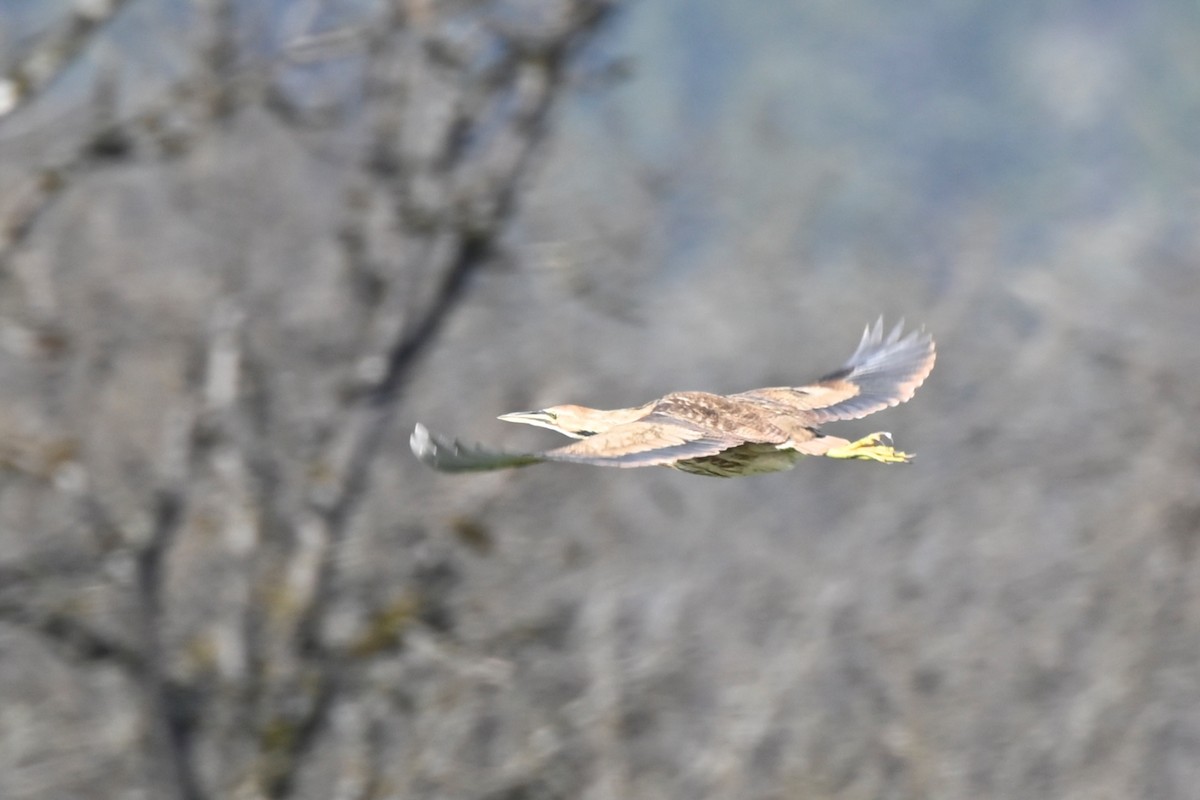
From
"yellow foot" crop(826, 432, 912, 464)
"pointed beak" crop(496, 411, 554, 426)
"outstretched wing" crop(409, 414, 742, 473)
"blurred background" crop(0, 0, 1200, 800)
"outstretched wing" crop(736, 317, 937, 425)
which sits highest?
"outstretched wing" crop(409, 414, 742, 473)

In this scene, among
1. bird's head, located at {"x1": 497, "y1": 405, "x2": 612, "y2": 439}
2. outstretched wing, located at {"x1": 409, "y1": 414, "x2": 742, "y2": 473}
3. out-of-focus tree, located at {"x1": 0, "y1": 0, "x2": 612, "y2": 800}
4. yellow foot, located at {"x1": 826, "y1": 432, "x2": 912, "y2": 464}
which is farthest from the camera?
out-of-focus tree, located at {"x1": 0, "y1": 0, "x2": 612, "y2": 800}

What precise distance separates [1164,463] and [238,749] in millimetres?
5959

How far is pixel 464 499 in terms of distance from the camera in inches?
522

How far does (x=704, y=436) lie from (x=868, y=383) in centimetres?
135

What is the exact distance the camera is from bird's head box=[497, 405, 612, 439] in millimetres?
5371

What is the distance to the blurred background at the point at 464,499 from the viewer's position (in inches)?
A: 480

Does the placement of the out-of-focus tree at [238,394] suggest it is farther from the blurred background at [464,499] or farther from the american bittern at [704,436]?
the american bittern at [704,436]

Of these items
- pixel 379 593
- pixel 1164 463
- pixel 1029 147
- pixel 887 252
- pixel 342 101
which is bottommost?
pixel 1029 147

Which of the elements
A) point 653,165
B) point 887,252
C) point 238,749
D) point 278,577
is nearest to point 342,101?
point 653,165

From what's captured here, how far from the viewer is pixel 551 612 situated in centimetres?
1312

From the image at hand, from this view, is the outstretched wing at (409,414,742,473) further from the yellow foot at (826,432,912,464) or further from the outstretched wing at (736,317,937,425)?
the outstretched wing at (736,317,937,425)

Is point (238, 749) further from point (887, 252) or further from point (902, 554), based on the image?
point (887, 252)

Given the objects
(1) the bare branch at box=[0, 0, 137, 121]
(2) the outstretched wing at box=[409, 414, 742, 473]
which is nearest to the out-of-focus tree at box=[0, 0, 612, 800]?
(1) the bare branch at box=[0, 0, 137, 121]

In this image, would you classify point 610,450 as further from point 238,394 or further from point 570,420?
point 238,394
